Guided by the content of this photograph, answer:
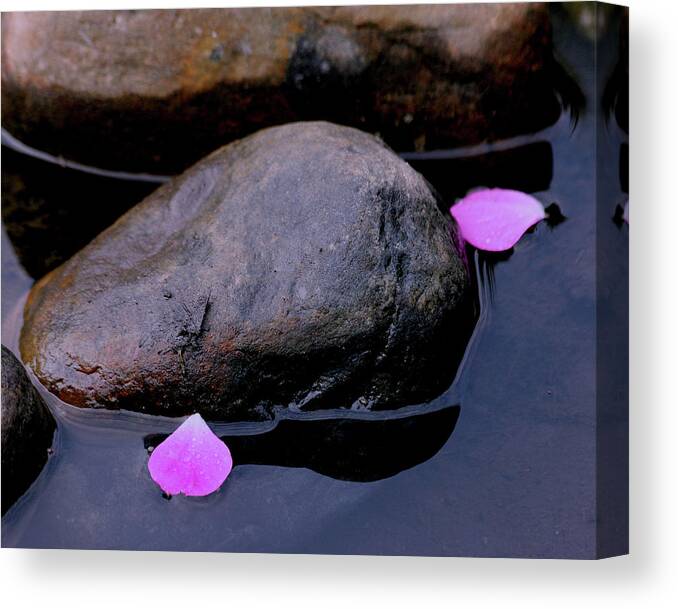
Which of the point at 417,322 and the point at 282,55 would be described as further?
the point at 282,55

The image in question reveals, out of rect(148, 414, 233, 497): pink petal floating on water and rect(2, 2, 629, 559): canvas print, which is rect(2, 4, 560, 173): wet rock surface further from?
rect(148, 414, 233, 497): pink petal floating on water

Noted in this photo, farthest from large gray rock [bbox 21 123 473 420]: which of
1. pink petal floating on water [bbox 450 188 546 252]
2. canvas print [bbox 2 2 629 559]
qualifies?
pink petal floating on water [bbox 450 188 546 252]

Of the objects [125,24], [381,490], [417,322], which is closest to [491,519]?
[381,490]

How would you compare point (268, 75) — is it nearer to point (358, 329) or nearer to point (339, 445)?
point (358, 329)

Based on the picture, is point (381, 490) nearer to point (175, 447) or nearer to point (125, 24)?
point (175, 447)

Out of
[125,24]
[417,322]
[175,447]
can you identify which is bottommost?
[175,447]

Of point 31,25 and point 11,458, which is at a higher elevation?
point 31,25

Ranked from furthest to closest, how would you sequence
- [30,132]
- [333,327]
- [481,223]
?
[30,132], [481,223], [333,327]
